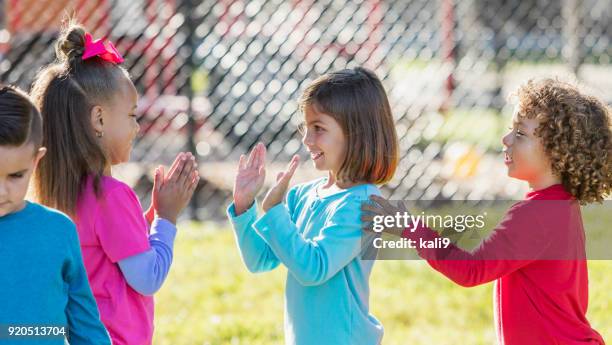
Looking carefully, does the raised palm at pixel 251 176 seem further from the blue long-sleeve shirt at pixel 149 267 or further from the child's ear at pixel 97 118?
the child's ear at pixel 97 118

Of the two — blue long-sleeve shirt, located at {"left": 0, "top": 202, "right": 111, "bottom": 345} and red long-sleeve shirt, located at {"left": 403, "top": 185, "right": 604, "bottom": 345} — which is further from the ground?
red long-sleeve shirt, located at {"left": 403, "top": 185, "right": 604, "bottom": 345}

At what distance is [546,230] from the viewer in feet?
10.3

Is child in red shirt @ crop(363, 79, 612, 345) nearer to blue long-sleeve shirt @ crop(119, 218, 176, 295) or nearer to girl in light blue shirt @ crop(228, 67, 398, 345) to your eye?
girl in light blue shirt @ crop(228, 67, 398, 345)

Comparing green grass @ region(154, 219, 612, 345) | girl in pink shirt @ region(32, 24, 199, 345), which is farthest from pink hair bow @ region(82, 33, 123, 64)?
green grass @ region(154, 219, 612, 345)

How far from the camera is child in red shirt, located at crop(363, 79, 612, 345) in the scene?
3133 mm

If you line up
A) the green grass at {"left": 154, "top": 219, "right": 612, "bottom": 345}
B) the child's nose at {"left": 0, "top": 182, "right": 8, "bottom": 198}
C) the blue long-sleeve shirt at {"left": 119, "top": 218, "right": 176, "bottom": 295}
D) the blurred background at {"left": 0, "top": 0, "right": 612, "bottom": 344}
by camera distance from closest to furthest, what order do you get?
the child's nose at {"left": 0, "top": 182, "right": 8, "bottom": 198} < the blue long-sleeve shirt at {"left": 119, "top": 218, "right": 176, "bottom": 295} < the green grass at {"left": 154, "top": 219, "right": 612, "bottom": 345} < the blurred background at {"left": 0, "top": 0, "right": 612, "bottom": 344}

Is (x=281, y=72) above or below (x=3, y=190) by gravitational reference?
above

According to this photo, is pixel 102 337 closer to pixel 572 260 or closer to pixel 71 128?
pixel 71 128

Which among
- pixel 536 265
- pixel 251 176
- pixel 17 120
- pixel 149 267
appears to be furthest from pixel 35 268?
pixel 536 265

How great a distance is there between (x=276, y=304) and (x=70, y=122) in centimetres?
249

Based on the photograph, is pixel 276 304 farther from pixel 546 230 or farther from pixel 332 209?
pixel 546 230

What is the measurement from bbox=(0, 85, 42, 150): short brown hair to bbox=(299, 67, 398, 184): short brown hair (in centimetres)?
99

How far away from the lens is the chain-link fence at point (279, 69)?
700 cm

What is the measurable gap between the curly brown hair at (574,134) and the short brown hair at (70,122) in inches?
52.5
